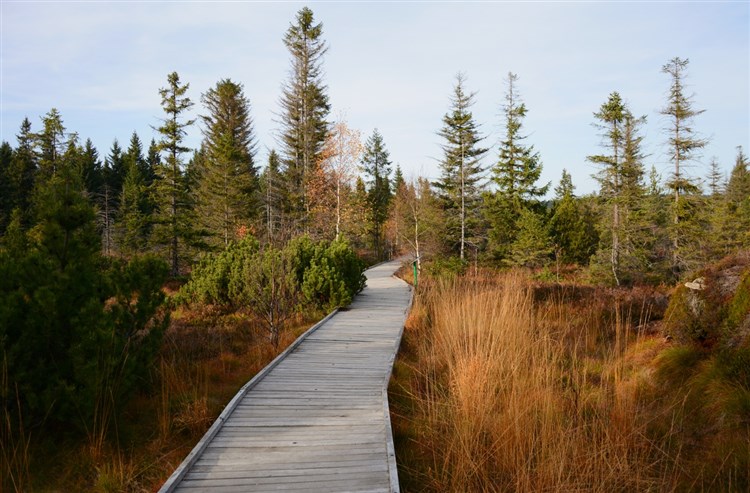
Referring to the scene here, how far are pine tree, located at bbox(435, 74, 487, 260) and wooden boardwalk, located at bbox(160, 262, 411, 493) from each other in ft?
63.9

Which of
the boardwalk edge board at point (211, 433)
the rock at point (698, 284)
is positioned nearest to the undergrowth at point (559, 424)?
the rock at point (698, 284)

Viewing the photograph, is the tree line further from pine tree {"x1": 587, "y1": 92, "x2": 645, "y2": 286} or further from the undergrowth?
the undergrowth

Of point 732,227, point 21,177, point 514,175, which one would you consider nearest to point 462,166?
point 514,175

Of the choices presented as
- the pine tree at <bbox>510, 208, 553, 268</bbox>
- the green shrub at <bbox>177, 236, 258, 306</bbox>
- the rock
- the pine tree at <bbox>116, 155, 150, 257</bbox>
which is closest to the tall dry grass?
the rock

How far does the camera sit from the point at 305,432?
3740 millimetres

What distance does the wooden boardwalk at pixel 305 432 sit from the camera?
9.72 ft

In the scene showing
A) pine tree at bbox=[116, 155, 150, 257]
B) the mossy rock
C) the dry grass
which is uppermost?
pine tree at bbox=[116, 155, 150, 257]

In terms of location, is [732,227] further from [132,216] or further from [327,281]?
[132,216]

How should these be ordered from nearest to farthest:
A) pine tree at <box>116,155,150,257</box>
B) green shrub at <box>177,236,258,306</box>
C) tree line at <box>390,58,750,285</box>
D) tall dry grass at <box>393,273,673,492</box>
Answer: tall dry grass at <box>393,273,673,492</box>
green shrub at <box>177,236,258,306</box>
tree line at <box>390,58,750,285</box>
pine tree at <box>116,155,150,257</box>

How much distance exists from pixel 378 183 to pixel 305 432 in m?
43.0

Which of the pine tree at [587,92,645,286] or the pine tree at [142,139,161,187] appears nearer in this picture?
the pine tree at [587,92,645,286]

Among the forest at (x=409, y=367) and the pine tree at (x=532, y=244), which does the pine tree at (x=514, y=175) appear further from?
the forest at (x=409, y=367)

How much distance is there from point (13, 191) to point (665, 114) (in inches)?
1820

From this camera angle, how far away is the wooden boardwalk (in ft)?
9.72
